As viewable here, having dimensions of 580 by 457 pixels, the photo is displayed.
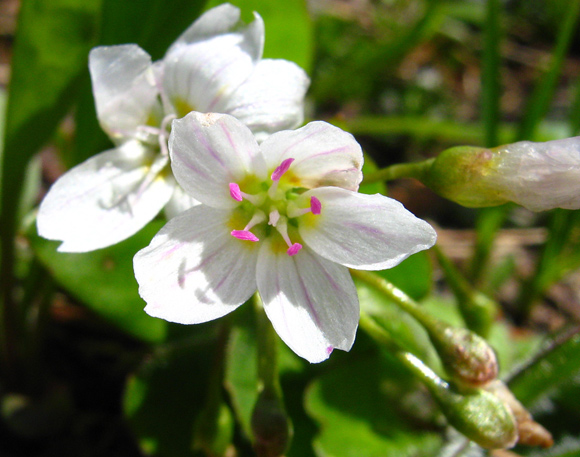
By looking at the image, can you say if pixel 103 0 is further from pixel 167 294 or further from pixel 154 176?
pixel 167 294

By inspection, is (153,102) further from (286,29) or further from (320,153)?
(286,29)

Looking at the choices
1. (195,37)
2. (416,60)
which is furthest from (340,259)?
(416,60)

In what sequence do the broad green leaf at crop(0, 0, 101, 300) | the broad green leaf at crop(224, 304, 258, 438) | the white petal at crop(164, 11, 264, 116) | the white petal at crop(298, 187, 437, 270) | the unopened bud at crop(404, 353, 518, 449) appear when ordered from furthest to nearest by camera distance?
the broad green leaf at crop(224, 304, 258, 438) < the broad green leaf at crop(0, 0, 101, 300) < the white petal at crop(164, 11, 264, 116) < the unopened bud at crop(404, 353, 518, 449) < the white petal at crop(298, 187, 437, 270)

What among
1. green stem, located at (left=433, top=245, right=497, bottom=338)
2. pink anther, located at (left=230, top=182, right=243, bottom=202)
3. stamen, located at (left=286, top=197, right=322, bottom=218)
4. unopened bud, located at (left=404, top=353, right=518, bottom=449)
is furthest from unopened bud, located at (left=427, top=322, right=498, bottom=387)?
pink anther, located at (left=230, top=182, right=243, bottom=202)

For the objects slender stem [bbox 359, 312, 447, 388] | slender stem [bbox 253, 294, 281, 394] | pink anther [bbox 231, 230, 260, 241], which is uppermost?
pink anther [bbox 231, 230, 260, 241]

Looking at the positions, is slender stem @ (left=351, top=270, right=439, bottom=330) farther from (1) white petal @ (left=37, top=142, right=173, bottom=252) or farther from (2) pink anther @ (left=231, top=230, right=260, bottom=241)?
(1) white petal @ (left=37, top=142, right=173, bottom=252)

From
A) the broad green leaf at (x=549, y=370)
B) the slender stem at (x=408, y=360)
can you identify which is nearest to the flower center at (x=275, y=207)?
the slender stem at (x=408, y=360)

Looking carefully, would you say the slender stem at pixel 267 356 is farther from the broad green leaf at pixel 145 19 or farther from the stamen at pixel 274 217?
the broad green leaf at pixel 145 19
